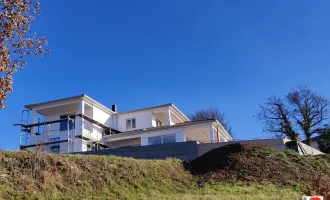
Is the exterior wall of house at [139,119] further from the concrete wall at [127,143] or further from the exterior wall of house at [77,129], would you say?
the concrete wall at [127,143]

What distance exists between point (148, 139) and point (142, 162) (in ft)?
55.3

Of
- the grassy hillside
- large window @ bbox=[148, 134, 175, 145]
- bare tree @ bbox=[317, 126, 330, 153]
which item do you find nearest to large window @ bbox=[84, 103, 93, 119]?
large window @ bbox=[148, 134, 175, 145]

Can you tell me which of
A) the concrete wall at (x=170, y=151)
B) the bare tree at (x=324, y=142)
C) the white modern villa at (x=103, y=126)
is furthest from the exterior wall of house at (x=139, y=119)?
the bare tree at (x=324, y=142)

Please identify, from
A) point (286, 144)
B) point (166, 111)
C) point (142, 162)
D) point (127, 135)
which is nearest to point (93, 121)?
point (127, 135)

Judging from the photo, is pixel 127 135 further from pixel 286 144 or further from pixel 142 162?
pixel 142 162

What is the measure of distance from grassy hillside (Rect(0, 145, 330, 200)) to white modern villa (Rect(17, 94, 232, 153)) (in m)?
13.5

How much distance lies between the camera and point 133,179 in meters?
12.4

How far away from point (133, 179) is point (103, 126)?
2185cm

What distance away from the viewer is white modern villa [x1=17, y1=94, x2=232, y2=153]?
30453 mm

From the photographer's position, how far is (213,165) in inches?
635

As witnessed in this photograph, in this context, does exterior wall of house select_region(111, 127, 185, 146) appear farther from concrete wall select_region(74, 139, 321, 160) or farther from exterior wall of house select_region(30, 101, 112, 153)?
concrete wall select_region(74, 139, 321, 160)

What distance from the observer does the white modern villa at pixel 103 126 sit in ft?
99.9

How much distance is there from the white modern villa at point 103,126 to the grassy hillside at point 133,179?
13451 mm

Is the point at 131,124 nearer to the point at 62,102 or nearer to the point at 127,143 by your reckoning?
the point at 127,143
